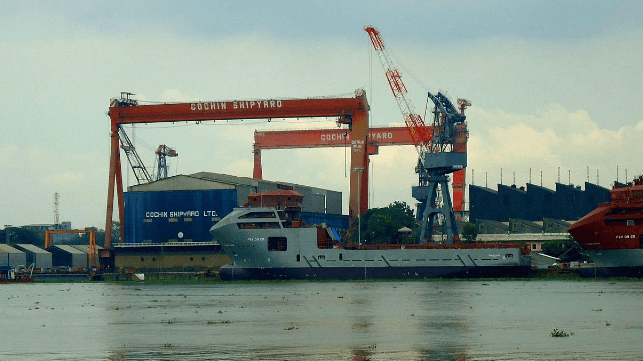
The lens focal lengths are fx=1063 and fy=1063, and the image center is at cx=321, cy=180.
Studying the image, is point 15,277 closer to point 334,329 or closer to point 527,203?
point 527,203

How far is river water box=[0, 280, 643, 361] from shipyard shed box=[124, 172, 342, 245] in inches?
3323

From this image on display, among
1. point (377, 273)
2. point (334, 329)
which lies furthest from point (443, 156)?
point (334, 329)

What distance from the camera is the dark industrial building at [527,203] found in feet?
603

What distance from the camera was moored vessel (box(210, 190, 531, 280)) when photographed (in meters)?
118

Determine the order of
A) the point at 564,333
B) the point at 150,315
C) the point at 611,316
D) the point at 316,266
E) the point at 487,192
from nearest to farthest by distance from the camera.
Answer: the point at 564,333
the point at 611,316
the point at 150,315
the point at 316,266
the point at 487,192

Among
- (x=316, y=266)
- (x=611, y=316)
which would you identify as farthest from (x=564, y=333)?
(x=316, y=266)

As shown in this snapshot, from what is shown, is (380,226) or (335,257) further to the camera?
(380,226)

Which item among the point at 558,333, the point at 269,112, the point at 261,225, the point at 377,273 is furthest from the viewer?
the point at 269,112

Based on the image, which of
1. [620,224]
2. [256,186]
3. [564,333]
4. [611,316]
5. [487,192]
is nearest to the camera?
[564,333]

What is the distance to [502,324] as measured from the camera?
146 feet

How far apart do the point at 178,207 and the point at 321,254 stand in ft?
140

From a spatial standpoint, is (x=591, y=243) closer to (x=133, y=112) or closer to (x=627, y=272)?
(x=627, y=272)

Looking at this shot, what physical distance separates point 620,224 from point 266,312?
61850 millimetres

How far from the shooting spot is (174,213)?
157 m
